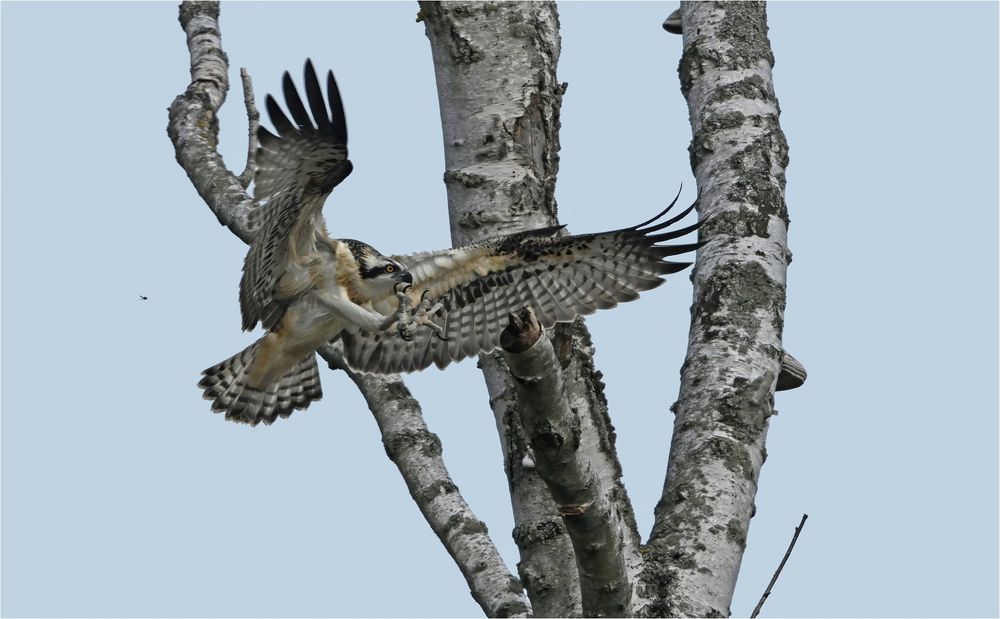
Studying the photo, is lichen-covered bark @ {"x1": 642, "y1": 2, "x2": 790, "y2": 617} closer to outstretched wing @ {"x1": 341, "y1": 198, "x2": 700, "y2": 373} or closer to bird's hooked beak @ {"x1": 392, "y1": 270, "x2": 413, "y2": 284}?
outstretched wing @ {"x1": 341, "y1": 198, "x2": 700, "y2": 373}

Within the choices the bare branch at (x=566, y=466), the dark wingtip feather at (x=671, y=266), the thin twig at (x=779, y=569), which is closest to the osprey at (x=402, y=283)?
the dark wingtip feather at (x=671, y=266)

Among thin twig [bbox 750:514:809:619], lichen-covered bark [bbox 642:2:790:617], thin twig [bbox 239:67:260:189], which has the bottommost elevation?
thin twig [bbox 750:514:809:619]

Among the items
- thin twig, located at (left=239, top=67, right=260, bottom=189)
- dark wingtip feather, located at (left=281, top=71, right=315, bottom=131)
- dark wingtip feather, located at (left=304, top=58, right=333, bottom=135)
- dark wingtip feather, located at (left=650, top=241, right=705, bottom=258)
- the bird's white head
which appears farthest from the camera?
thin twig, located at (left=239, top=67, right=260, bottom=189)

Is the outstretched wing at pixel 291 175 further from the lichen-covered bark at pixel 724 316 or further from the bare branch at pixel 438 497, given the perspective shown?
the lichen-covered bark at pixel 724 316

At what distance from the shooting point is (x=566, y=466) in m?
3.14

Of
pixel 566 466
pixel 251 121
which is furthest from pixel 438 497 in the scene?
pixel 251 121

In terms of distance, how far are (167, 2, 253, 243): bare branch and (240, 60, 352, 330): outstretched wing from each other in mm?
212

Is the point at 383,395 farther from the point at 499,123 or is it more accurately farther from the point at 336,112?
the point at 499,123

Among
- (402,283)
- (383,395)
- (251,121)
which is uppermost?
(251,121)

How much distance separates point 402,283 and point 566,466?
8.68ft

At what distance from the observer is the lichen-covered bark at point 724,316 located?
4180mm

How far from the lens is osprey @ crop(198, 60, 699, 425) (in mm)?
5508

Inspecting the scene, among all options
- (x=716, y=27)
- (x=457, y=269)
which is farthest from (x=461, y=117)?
(x=716, y=27)

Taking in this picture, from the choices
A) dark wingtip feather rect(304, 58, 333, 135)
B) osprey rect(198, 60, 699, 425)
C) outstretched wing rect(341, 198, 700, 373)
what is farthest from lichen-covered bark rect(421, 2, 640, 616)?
outstretched wing rect(341, 198, 700, 373)
